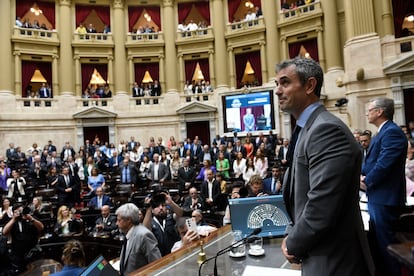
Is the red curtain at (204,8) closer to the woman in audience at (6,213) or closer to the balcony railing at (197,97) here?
the balcony railing at (197,97)

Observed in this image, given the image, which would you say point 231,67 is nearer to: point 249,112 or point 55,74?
point 249,112

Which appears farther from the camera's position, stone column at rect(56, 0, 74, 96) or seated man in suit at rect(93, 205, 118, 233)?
stone column at rect(56, 0, 74, 96)

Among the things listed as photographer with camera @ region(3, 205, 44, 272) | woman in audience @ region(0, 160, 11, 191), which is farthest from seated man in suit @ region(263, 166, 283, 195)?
woman in audience @ region(0, 160, 11, 191)

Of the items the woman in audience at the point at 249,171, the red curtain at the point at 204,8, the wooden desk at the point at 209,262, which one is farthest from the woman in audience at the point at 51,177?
the red curtain at the point at 204,8

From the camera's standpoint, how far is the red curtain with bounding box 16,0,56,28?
18.2 m

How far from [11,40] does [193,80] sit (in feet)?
31.3

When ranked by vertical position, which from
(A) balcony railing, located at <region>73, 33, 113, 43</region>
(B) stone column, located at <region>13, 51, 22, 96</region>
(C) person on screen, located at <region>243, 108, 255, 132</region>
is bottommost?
(C) person on screen, located at <region>243, 108, 255, 132</region>

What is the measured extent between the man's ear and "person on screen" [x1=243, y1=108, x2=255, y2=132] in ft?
49.9

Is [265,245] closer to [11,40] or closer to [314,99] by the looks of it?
[314,99]

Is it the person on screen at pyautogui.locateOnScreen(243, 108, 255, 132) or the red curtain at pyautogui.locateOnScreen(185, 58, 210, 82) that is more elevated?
the red curtain at pyautogui.locateOnScreen(185, 58, 210, 82)

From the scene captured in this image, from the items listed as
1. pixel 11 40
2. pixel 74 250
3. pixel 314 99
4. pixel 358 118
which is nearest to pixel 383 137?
pixel 314 99

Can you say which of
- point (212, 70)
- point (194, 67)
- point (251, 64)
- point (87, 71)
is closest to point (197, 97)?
point (212, 70)

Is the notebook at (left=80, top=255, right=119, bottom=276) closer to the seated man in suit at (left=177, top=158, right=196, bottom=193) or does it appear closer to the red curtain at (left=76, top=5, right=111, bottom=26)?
the seated man in suit at (left=177, top=158, right=196, bottom=193)

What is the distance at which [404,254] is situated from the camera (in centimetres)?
90
